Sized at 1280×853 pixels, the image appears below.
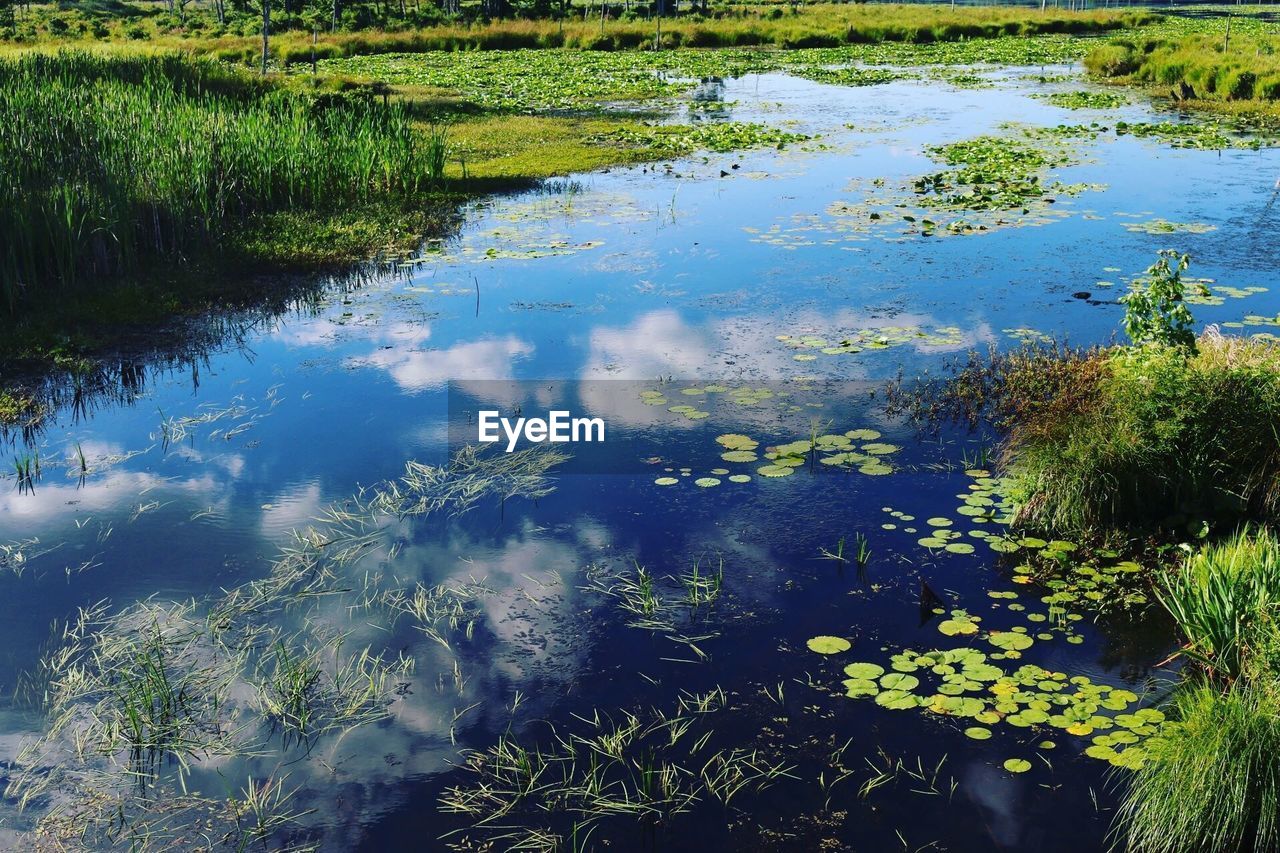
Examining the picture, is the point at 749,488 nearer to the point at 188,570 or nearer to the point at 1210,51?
the point at 188,570

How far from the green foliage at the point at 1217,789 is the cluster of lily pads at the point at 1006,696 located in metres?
0.33

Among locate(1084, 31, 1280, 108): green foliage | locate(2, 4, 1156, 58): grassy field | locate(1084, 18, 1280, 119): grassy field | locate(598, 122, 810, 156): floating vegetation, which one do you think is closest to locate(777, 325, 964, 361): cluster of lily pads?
locate(598, 122, 810, 156): floating vegetation

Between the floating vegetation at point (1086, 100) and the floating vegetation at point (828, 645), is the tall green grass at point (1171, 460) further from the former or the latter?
the floating vegetation at point (1086, 100)

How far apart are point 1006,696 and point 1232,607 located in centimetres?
95

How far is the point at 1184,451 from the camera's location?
605 centimetres

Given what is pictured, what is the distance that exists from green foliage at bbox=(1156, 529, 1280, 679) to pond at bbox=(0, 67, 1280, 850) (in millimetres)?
324

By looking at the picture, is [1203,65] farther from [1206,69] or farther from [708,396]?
[708,396]

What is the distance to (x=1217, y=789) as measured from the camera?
3818mm

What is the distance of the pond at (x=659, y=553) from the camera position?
4250 millimetres

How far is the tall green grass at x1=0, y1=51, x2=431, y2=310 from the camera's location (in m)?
10.1

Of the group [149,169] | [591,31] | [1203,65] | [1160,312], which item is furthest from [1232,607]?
[591,31]

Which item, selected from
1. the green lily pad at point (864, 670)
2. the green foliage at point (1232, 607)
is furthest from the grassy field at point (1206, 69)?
the green lily pad at point (864, 670)

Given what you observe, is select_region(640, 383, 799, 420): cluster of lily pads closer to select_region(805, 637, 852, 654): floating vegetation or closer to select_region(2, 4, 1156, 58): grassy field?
select_region(805, 637, 852, 654): floating vegetation

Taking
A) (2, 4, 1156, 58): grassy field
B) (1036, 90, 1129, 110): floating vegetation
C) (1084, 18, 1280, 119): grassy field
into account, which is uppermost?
(2, 4, 1156, 58): grassy field
